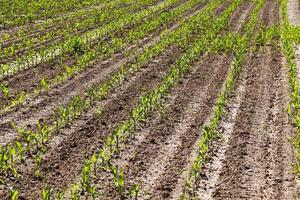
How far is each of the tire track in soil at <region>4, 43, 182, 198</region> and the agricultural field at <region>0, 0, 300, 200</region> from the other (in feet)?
0.07

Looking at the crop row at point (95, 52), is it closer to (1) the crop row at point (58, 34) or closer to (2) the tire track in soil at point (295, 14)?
(1) the crop row at point (58, 34)

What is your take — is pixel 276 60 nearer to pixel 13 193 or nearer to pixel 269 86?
pixel 269 86

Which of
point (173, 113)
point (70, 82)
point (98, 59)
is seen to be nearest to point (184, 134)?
point (173, 113)

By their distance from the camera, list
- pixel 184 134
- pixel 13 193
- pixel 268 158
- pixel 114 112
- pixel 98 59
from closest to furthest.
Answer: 1. pixel 13 193
2. pixel 268 158
3. pixel 184 134
4. pixel 114 112
5. pixel 98 59

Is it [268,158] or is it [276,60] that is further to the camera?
[276,60]

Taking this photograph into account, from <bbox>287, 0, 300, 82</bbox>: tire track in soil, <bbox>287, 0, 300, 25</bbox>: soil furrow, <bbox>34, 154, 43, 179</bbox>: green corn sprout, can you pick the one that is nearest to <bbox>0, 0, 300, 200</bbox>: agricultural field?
<bbox>34, 154, 43, 179</bbox>: green corn sprout

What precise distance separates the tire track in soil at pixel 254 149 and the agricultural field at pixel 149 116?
0.07ft

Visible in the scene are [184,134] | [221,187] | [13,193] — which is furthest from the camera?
[184,134]

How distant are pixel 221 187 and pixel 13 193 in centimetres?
323

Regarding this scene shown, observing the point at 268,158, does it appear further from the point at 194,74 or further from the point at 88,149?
the point at 194,74

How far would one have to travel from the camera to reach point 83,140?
823 cm

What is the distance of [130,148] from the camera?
26.0 feet

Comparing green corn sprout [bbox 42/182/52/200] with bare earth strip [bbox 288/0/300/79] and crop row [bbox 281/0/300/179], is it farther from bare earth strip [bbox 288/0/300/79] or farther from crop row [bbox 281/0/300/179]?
bare earth strip [bbox 288/0/300/79]

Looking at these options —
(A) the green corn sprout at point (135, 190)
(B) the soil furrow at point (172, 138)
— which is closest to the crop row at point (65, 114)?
(B) the soil furrow at point (172, 138)
